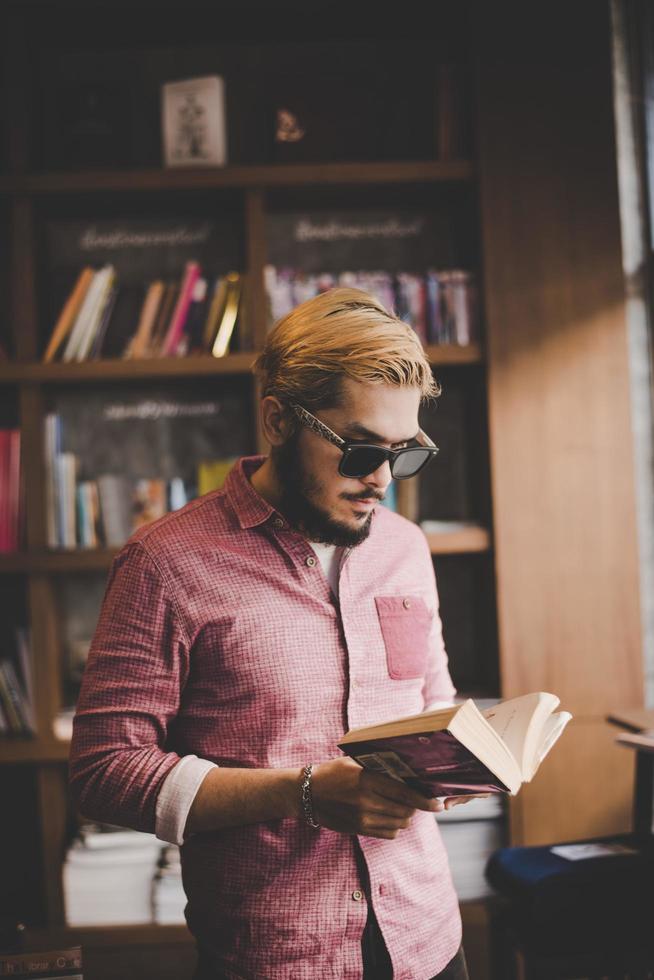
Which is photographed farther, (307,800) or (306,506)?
(306,506)

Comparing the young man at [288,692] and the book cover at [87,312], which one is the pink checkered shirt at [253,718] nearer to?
the young man at [288,692]

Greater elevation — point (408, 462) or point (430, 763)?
point (408, 462)

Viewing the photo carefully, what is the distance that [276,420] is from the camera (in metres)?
1.29

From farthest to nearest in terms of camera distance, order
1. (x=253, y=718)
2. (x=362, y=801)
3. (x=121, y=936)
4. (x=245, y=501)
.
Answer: (x=121, y=936) → (x=245, y=501) → (x=253, y=718) → (x=362, y=801)

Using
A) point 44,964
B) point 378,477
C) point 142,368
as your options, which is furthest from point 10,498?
point 378,477

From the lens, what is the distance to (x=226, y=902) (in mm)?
1191

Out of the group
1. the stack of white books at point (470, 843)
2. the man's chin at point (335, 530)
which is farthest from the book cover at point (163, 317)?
the stack of white books at point (470, 843)

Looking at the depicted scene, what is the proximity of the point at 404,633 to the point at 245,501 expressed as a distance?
12.9 inches

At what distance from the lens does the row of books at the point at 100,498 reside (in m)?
2.46

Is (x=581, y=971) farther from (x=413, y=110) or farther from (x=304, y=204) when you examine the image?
(x=413, y=110)

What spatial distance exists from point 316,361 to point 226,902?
785 mm

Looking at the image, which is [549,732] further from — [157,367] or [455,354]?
[157,367]

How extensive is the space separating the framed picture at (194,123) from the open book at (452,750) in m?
2.00

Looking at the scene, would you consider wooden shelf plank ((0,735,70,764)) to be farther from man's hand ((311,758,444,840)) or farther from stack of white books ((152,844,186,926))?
man's hand ((311,758,444,840))
